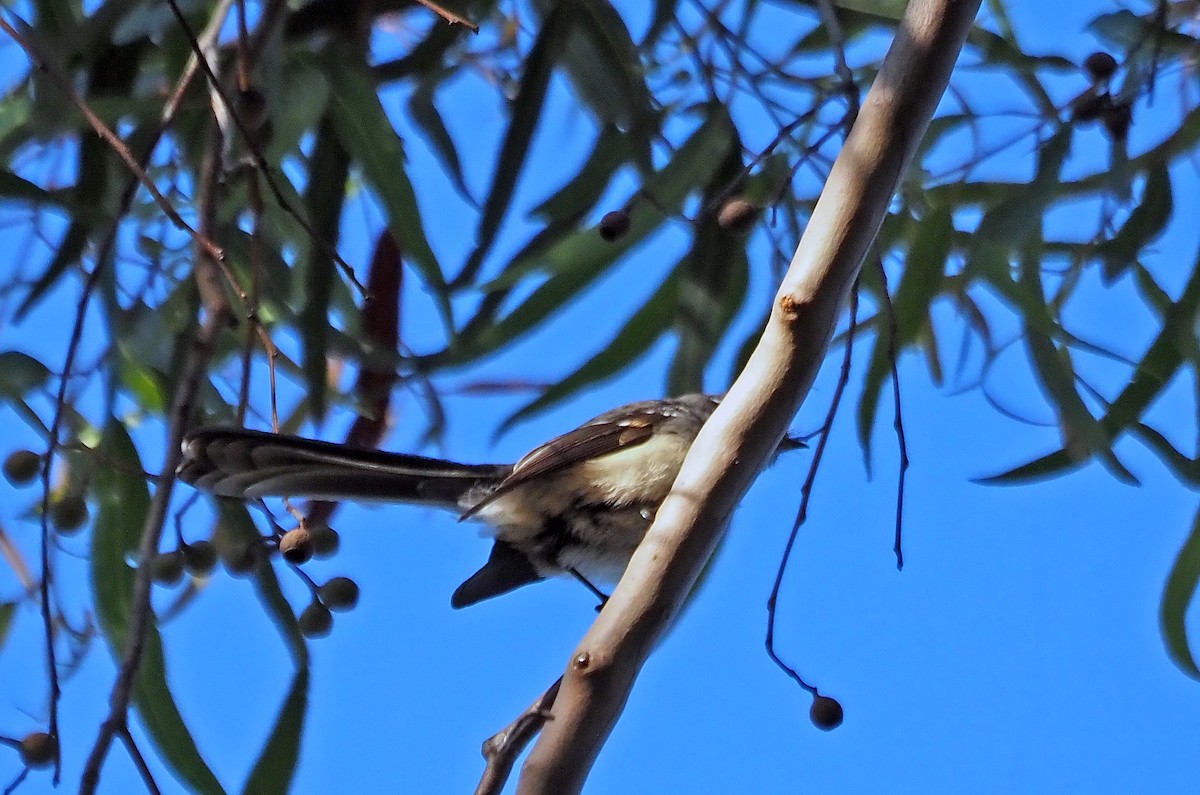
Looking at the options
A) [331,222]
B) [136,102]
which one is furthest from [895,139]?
[136,102]

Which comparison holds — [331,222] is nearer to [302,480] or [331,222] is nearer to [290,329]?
[290,329]

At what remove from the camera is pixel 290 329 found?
194 centimetres

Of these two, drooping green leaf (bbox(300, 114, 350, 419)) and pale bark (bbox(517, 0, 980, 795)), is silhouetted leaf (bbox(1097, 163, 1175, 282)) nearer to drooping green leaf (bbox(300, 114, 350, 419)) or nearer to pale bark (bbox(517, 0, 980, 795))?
pale bark (bbox(517, 0, 980, 795))

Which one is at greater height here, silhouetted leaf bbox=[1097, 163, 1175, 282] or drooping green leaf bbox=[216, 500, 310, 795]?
silhouetted leaf bbox=[1097, 163, 1175, 282]

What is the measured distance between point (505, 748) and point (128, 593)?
888 millimetres

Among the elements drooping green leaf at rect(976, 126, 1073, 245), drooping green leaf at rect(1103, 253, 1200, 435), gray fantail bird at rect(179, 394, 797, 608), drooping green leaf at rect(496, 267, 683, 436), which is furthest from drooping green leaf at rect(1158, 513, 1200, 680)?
drooping green leaf at rect(496, 267, 683, 436)

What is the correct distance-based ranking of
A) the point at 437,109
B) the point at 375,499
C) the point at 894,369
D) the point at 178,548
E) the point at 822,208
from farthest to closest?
1. the point at 437,109
2. the point at 375,499
3. the point at 178,548
4. the point at 894,369
5. the point at 822,208

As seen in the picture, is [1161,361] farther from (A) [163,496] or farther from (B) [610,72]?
(A) [163,496]

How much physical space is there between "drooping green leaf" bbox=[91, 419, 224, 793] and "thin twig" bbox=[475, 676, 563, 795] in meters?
0.68

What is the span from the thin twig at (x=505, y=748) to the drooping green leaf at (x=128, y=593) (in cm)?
68

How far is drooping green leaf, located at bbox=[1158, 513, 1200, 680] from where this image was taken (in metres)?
1.94

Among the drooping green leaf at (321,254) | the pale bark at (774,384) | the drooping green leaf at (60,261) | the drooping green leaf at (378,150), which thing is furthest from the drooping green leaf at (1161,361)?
the drooping green leaf at (60,261)

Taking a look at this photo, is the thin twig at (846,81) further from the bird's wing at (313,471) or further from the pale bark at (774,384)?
the bird's wing at (313,471)

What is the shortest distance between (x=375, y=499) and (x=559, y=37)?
26.8 inches
